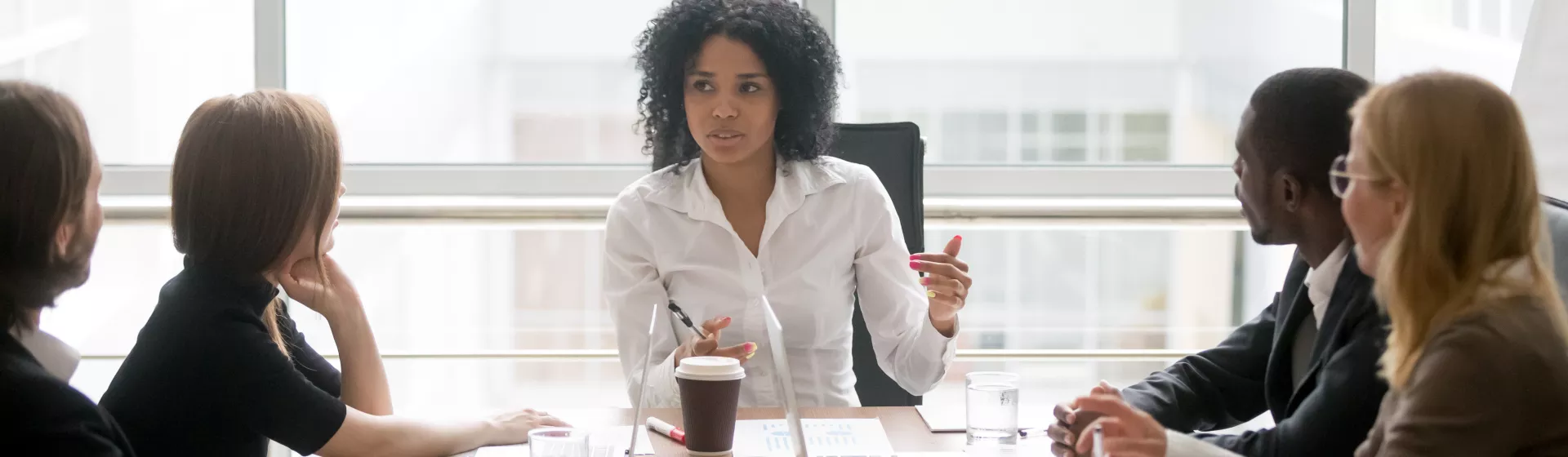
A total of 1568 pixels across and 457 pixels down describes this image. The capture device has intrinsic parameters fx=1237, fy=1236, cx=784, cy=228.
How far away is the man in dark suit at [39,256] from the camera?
108 cm

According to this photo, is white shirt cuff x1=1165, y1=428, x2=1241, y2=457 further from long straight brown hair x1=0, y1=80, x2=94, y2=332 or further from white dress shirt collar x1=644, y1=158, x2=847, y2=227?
long straight brown hair x1=0, y1=80, x2=94, y2=332

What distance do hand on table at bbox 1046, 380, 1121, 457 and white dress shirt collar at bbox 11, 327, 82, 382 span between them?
1.04m

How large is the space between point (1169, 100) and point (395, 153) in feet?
6.68

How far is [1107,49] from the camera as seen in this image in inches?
127

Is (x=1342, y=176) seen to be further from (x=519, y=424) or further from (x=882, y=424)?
(x=519, y=424)

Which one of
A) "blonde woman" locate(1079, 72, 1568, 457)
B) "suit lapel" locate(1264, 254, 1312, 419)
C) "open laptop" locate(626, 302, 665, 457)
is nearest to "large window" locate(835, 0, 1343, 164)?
"open laptop" locate(626, 302, 665, 457)

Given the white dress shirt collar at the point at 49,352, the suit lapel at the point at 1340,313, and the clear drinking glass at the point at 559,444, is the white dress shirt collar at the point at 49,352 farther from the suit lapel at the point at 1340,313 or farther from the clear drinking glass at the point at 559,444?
the suit lapel at the point at 1340,313

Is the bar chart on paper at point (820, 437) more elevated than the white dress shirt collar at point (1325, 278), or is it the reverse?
the white dress shirt collar at point (1325, 278)

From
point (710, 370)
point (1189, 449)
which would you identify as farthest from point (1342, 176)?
point (710, 370)

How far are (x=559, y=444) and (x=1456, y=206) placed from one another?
886 millimetres

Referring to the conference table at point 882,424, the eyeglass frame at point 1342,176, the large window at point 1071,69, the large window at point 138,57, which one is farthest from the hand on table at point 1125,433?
the large window at point 138,57

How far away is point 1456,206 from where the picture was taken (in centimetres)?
113

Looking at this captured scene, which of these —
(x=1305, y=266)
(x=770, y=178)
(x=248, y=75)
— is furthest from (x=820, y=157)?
(x=248, y=75)

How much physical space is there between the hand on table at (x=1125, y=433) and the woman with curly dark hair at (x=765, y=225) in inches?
25.1
